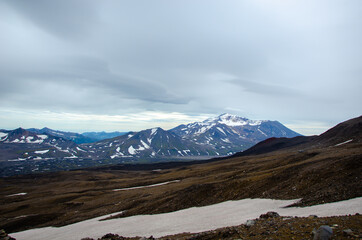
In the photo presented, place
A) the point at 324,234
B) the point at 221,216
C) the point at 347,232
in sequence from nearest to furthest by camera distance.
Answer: the point at 324,234 < the point at 347,232 < the point at 221,216

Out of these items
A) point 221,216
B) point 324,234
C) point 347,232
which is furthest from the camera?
point 221,216

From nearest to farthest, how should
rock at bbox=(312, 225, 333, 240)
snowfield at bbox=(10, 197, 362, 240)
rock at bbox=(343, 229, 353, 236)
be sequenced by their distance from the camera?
1. rock at bbox=(312, 225, 333, 240)
2. rock at bbox=(343, 229, 353, 236)
3. snowfield at bbox=(10, 197, 362, 240)

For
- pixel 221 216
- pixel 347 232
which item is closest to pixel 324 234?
pixel 347 232

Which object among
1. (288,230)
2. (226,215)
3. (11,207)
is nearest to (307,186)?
(226,215)

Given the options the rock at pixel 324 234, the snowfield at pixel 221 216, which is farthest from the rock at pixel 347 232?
the snowfield at pixel 221 216

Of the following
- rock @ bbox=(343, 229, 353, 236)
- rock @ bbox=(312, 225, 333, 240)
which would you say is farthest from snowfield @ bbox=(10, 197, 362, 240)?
rock @ bbox=(312, 225, 333, 240)

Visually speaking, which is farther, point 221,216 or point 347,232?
point 221,216

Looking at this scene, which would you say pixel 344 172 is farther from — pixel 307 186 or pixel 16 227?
pixel 16 227

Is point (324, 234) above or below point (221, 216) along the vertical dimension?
above

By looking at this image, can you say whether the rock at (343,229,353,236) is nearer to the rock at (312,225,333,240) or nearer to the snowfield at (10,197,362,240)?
the rock at (312,225,333,240)

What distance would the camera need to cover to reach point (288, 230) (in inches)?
603

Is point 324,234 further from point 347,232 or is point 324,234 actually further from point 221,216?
point 221,216

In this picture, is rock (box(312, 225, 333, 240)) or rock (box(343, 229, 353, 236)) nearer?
rock (box(312, 225, 333, 240))

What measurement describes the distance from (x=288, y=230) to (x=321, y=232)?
3328 mm
